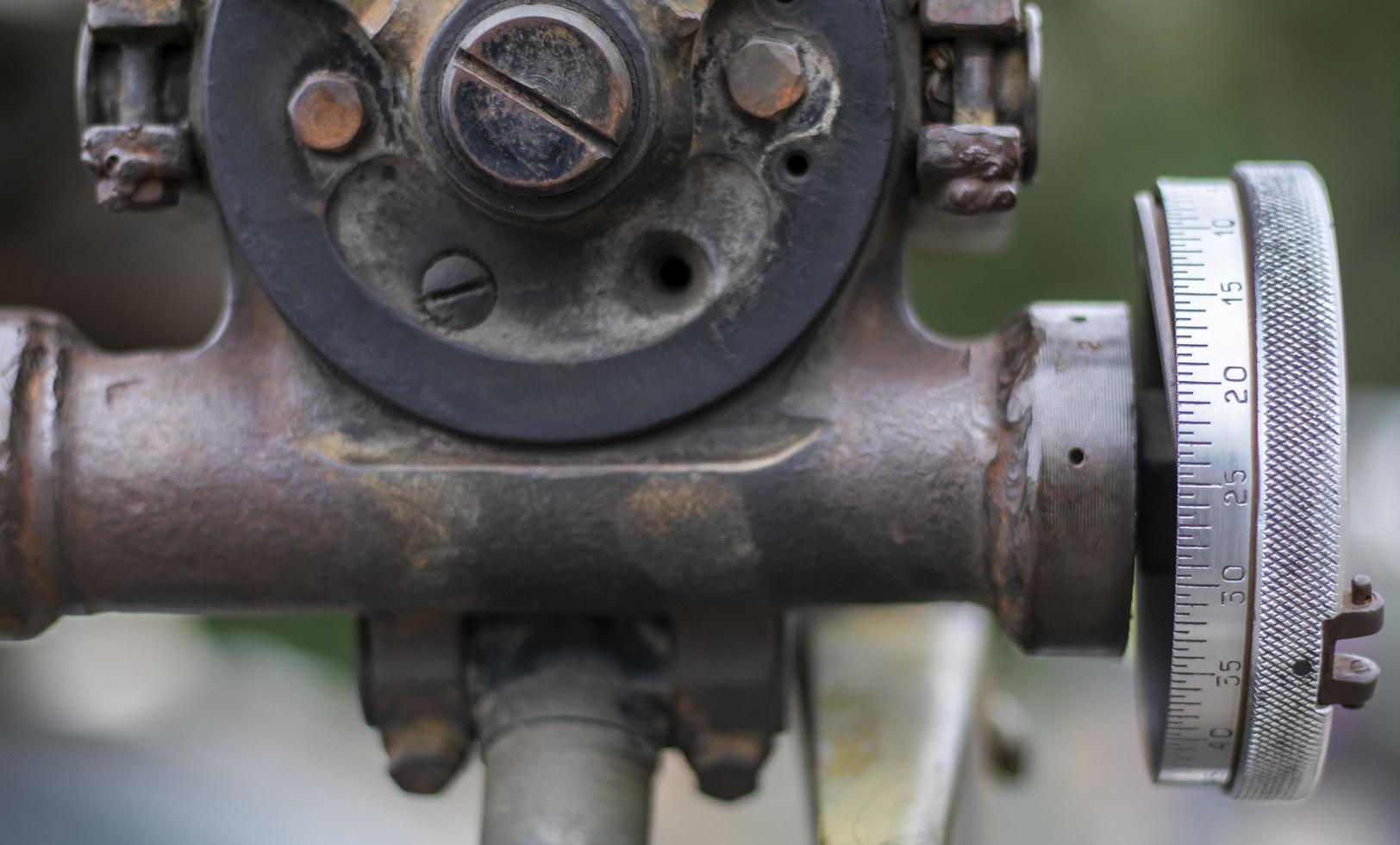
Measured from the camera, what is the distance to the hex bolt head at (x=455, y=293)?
91cm

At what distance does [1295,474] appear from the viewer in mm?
827

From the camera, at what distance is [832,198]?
878 millimetres

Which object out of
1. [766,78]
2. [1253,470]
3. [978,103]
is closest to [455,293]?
[766,78]

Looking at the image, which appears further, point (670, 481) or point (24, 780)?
point (24, 780)

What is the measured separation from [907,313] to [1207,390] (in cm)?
19

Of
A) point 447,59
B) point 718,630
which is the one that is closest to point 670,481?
point 718,630

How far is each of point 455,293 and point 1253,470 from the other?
0.46 m

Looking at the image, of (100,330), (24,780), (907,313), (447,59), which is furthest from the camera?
(24,780)

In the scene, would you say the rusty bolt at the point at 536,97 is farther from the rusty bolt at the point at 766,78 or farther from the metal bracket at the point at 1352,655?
the metal bracket at the point at 1352,655

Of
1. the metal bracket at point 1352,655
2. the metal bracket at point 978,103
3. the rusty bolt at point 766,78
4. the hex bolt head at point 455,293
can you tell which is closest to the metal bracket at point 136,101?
the hex bolt head at point 455,293

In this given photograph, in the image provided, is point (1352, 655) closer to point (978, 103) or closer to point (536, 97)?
point (978, 103)

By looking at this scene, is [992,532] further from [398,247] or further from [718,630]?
[398,247]

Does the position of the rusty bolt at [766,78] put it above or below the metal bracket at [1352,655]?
above

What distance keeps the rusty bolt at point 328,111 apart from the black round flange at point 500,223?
0.04 ft
